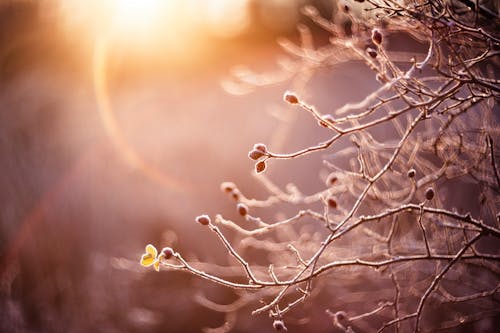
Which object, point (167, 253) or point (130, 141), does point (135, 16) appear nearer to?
point (130, 141)

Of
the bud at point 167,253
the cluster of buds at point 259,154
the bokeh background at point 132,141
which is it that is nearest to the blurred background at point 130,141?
the bokeh background at point 132,141

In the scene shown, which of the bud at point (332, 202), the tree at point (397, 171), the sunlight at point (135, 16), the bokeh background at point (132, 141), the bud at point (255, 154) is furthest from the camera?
the sunlight at point (135, 16)

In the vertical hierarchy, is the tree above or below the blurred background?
below

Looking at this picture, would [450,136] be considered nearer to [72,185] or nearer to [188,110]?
[72,185]

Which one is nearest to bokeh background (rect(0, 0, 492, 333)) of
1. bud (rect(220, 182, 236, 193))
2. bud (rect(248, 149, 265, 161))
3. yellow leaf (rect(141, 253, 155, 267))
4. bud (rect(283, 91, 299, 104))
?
bud (rect(220, 182, 236, 193))

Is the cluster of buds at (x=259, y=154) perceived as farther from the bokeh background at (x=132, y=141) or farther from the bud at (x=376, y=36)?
the bokeh background at (x=132, y=141)

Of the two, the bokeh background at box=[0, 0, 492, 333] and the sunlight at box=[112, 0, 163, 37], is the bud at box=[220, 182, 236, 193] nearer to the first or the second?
the bokeh background at box=[0, 0, 492, 333]
